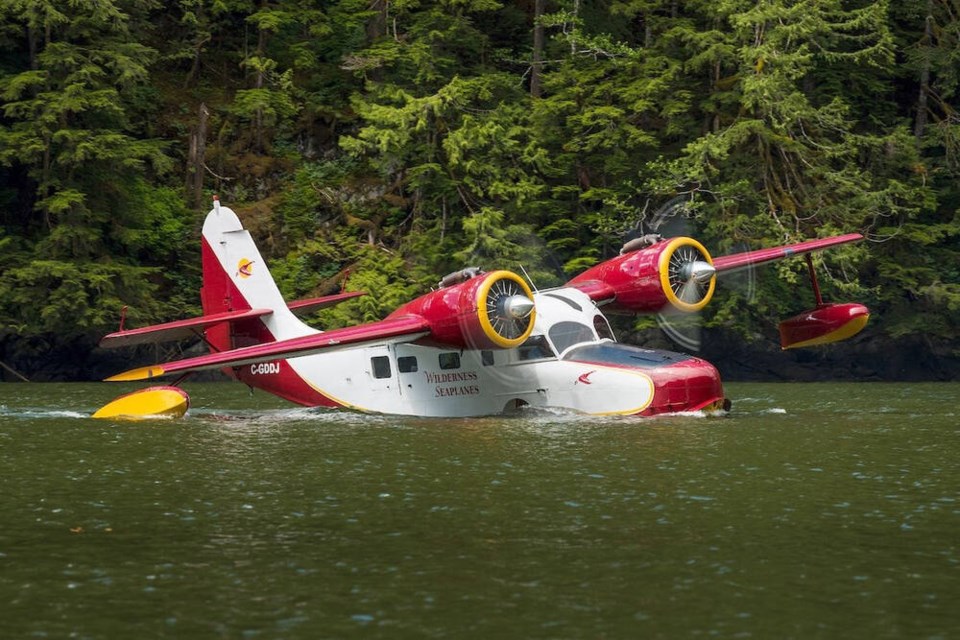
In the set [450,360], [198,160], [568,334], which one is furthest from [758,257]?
[198,160]

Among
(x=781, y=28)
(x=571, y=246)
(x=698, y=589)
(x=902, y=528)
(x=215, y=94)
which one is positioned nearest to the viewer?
(x=698, y=589)

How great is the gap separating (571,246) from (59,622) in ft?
122

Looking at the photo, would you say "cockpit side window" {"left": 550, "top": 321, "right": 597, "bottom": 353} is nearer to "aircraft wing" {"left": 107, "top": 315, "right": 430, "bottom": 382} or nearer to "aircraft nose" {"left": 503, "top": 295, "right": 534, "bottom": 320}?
"aircraft nose" {"left": 503, "top": 295, "right": 534, "bottom": 320}

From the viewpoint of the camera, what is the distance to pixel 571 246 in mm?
46250

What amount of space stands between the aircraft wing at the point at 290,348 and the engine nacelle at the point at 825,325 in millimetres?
9856

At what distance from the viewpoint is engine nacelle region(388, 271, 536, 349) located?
2450 cm

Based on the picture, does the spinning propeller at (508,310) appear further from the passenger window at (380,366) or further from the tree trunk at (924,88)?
the tree trunk at (924,88)

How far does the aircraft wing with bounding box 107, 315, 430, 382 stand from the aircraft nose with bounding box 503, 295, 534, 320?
1702 mm

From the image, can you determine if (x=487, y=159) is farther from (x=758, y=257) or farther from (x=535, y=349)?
(x=535, y=349)

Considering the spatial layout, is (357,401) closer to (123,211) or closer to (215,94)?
(123,211)

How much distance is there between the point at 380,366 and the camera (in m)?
27.7

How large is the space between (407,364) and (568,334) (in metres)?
3.66

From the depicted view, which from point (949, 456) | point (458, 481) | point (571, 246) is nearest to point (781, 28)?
point (571, 246)

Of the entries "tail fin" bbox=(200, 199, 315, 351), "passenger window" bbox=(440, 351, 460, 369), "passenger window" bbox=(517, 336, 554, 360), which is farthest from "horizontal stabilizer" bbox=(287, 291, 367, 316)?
"passenger window" bbox=(517, 336, 554, 360)
